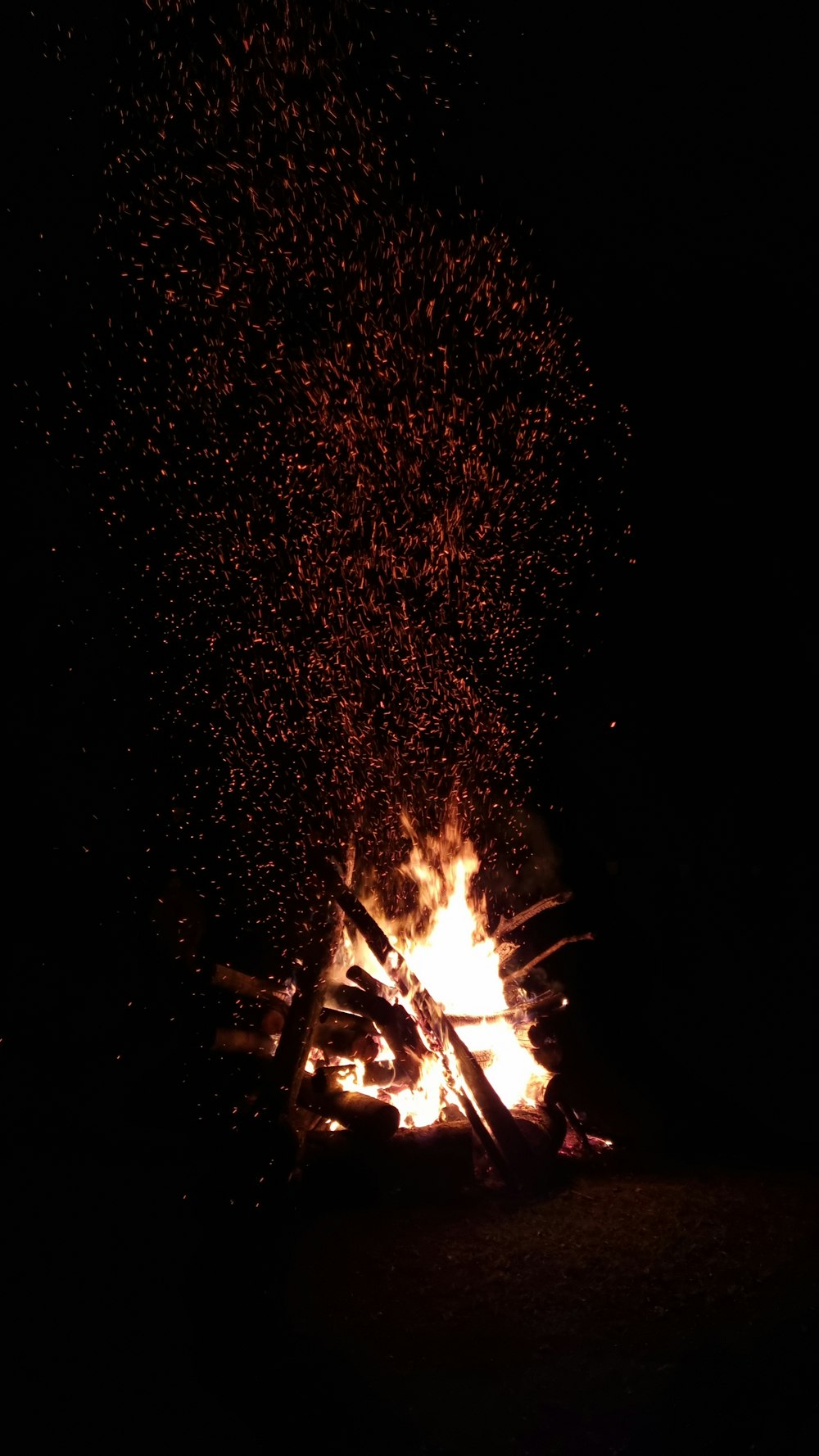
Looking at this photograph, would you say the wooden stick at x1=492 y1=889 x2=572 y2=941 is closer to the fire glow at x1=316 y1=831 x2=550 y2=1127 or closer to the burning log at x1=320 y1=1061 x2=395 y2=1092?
the fire glow at x1=316 y1=831 x2=550 y2=1127

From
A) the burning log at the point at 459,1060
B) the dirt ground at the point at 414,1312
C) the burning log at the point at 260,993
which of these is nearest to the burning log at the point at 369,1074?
the burning log at the point at 459,1060

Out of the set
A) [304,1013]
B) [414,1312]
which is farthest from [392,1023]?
[414,1312]

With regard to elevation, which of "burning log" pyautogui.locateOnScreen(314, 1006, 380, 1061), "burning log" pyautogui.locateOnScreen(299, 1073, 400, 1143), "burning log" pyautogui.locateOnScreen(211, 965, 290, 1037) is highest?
"burning log" pyautogui.locateOnScreen(211, 965, 290, 1037)

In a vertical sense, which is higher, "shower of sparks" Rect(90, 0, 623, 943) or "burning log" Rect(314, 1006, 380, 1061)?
"shower of sparks" Rect(90, 0, 623, 943)

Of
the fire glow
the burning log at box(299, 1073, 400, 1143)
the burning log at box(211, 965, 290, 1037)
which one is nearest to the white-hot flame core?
A: the fire glow

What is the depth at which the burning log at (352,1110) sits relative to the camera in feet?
13.0

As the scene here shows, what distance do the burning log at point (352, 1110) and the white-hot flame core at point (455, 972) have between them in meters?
0.40

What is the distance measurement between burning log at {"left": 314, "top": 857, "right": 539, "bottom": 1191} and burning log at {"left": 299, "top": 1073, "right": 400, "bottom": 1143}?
40cm

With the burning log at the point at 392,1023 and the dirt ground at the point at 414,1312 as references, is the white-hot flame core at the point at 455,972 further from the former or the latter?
the dirt ground at the point at 414,1312

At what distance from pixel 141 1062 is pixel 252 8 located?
6061 millimetres

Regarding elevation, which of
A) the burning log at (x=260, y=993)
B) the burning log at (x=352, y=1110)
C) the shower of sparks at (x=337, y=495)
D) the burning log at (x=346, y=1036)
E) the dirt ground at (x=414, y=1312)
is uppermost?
the shower of sparks at (x=337, y=495)

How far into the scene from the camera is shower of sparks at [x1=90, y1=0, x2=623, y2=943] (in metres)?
5.78

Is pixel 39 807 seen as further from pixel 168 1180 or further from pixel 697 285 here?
pixel 697 285

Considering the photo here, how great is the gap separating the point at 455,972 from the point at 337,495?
11.9 feet
